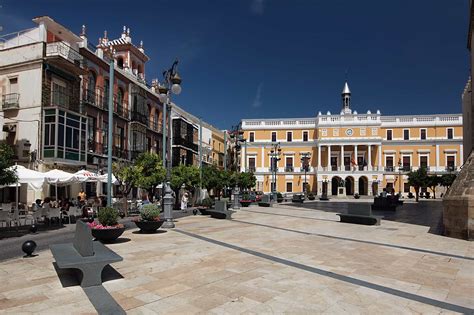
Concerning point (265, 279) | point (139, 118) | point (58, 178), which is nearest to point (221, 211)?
point (58, 178)

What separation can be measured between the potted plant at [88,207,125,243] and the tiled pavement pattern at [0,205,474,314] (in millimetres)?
421

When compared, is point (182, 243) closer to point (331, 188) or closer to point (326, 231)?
point (326, 231)

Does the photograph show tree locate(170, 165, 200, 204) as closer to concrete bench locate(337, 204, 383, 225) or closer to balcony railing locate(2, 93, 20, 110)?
balcony railing locate(2, 93, 20, 110)

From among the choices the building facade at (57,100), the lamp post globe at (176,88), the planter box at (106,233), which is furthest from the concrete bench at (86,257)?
the building facade at (57,100)

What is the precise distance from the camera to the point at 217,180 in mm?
28609

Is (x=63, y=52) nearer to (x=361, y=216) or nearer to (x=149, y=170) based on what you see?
(x=149, y=170)

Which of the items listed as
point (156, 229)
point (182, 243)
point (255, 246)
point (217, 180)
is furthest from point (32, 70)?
point (255, 246)

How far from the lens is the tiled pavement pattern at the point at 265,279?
488cm

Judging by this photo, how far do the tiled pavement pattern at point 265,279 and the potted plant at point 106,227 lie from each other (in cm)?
42

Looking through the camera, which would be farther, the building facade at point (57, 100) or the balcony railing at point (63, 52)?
the balcony railing at point (63, 52)

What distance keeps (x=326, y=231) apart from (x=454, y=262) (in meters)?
5.52

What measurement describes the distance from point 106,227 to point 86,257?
343 centimetres

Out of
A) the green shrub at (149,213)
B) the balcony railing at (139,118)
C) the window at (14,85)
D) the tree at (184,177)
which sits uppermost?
the window at (14,85)

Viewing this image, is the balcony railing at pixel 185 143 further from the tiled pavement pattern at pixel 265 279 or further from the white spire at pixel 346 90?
the white spire at pixel 346 90
